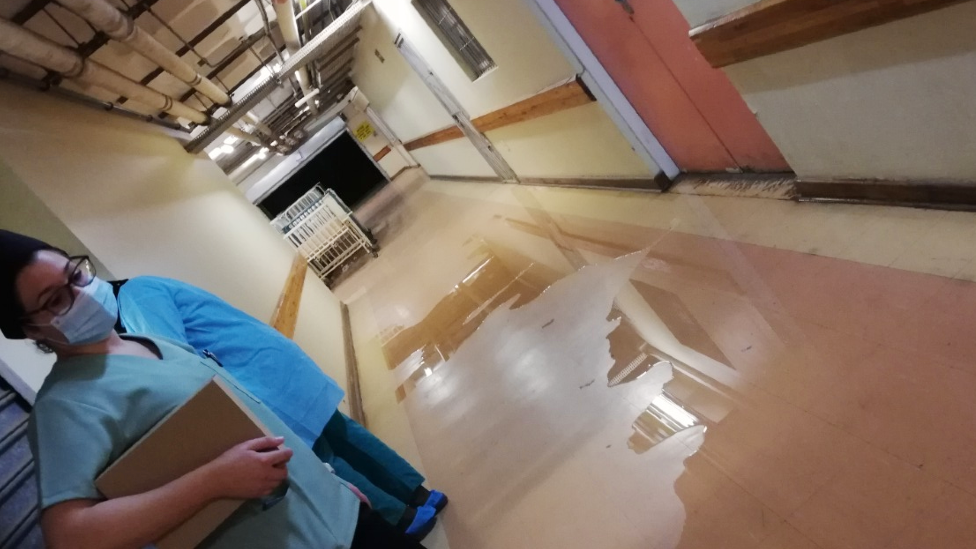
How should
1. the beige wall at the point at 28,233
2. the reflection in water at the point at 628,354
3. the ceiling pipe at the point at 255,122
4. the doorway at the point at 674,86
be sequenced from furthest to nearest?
the ceiling pipe at the point at 255,122 → the doorway at the point at 674,86 → the reflection in water at the point at 628,354 → the beige wall at the point at 28,233

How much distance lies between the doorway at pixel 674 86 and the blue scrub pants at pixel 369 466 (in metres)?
2.36

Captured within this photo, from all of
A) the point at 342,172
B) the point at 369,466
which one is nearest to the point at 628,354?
the point at 369,466

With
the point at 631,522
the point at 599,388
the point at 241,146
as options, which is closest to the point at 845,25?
the point at 599,388

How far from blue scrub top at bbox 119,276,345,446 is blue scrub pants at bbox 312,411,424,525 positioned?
19 centimetres

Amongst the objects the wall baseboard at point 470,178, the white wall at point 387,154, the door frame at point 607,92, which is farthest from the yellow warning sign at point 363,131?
the door frame at point 607,92

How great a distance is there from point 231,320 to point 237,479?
30.4 inches

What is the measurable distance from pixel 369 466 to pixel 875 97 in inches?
88.6

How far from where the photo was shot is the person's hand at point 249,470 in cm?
111

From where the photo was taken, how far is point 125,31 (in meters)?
3.15

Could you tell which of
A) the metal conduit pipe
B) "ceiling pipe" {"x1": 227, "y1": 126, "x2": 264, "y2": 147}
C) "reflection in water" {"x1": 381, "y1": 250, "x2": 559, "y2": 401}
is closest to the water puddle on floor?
"reflection in water" {"x1": 381, "y1": 250, "x2": 559, "y2": 401}

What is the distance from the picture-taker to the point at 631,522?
1848 millimetres

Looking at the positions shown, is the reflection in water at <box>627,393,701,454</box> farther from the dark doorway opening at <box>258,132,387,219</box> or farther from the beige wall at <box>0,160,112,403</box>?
the dark doorway opening at <box>258,132,387,219</box>

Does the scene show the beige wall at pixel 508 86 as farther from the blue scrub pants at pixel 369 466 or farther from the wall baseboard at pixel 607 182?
the blue scrub pants at pixel 369 466

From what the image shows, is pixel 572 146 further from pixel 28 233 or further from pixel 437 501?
pixel 28 233
